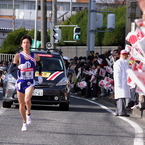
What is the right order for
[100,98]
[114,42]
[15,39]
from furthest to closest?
1. [15,39]
2. [114,42]
3. [100,98]

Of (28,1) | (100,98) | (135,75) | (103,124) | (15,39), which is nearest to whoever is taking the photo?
(135,75)

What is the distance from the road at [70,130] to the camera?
26.1 ft

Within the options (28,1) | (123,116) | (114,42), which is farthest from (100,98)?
(28,1)

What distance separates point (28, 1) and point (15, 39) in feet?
70.8

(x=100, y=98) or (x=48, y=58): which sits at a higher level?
(x=48, y=58)

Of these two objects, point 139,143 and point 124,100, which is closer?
point 139,143

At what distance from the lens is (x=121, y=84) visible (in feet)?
44.2

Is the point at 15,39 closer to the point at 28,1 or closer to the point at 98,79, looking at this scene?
the point at 28,1

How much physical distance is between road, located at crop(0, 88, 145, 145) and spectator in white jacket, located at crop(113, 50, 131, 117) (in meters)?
0.77

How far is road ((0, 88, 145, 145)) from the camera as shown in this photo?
795 centimetres

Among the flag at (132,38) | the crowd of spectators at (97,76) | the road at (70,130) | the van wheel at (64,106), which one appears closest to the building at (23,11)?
the crowd of spectators at (97,76)

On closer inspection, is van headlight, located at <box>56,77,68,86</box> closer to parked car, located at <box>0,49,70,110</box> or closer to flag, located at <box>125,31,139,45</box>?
parked car, located at <box>0,49,70,110</box>

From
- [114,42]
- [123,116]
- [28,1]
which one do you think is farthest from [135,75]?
[28,1]

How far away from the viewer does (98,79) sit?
2019 cm
